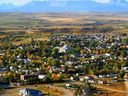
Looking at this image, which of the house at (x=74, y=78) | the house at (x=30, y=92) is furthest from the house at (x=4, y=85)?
the house at (x=74, y=78)

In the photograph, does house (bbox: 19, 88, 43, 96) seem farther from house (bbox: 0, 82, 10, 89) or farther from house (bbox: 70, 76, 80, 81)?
house (bbox: 70, 76, 80, 81)

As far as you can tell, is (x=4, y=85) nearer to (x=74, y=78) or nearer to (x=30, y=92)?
(x=30, y=92)

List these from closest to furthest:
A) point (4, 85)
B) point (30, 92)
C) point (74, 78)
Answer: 1. point (30, 92)
2. point (4, 85)
3. point (74, 78)

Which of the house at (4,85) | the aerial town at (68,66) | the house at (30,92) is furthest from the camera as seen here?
the aerial town at (68,66)

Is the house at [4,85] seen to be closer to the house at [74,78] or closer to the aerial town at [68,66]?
the aerial town at [68,66]

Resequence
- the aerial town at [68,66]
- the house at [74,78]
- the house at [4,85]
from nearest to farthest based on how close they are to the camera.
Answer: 1. the house at [4,85]
2. the aerial town at [68,66]
3. the house at [74,78]

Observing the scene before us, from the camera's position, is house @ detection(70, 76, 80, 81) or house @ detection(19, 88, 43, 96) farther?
house @ detection(70, 76, 80, 81)

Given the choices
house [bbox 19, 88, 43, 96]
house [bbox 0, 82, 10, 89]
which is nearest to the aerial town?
house [bbox 0, 82, 10, 89]

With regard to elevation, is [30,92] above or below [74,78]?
above

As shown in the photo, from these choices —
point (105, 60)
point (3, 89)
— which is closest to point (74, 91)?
point (3, 89)

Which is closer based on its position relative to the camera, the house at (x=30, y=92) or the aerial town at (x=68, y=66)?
the house at (x=30, y=92)

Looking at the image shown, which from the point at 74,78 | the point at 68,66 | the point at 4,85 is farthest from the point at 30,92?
the point at 68,66

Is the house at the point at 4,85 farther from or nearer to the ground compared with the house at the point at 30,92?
nearer to the ground
